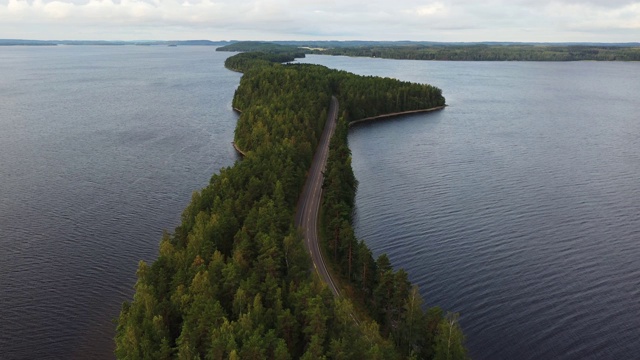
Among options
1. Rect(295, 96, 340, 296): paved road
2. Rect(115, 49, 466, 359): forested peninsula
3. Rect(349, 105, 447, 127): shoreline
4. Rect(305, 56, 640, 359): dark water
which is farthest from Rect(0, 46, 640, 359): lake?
Rect(349, 105, 447, 127): shoreline

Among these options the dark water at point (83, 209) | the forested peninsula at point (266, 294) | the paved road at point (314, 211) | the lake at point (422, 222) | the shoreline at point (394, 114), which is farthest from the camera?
the shoreline at point (394, 114)

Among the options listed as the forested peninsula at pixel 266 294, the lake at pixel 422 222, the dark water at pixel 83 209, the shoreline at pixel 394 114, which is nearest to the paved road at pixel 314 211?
the forested peninsula at pixel 266 294

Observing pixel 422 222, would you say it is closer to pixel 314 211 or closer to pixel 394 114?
pixel 314 211

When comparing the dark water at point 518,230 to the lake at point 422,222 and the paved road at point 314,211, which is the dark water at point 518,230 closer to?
the lake at point 422,222

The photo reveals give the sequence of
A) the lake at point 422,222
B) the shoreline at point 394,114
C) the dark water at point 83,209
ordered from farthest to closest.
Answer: the shoreline at point 394,114
the lake at point 422,222
the dark water at point 83,209

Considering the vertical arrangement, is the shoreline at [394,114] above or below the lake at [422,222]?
above

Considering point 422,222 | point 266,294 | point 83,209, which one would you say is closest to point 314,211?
point 422,222

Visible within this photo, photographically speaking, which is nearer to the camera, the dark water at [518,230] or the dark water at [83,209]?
the dark water at [83,209]
